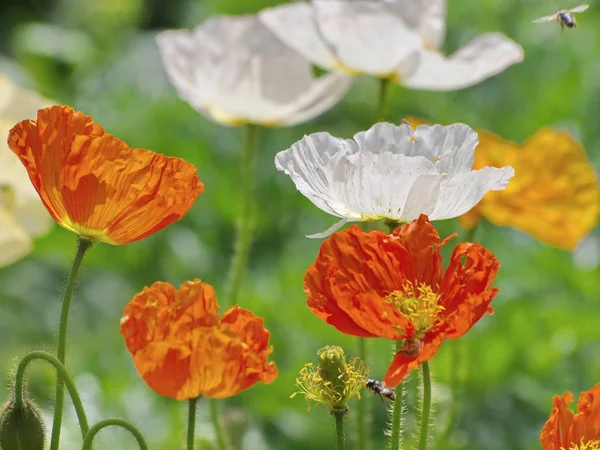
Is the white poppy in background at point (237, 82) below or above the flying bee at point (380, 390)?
above

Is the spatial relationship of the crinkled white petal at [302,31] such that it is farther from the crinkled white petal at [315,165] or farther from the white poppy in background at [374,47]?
the crinkled white petal at [315,165]

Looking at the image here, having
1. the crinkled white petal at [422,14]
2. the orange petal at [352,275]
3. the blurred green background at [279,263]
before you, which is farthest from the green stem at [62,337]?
the crinkled white petal at [422,14]

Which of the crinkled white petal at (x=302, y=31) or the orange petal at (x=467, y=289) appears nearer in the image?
the orange petal at (x=467, y=289)

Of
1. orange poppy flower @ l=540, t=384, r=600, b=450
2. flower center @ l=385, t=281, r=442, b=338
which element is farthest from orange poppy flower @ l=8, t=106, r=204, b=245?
orange poppy flower @ l=540, t=384, r=600, b=450

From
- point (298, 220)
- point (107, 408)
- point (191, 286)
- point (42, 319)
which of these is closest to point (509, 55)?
point (191, 286)

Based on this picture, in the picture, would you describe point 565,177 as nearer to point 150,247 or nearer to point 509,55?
point 509,55
